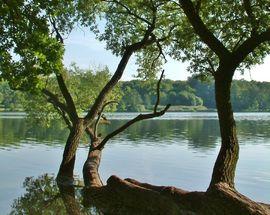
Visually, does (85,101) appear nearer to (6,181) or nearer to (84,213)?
(6,181)

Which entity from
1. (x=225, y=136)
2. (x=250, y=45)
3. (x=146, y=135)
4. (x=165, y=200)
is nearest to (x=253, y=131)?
(x=146, y=135)

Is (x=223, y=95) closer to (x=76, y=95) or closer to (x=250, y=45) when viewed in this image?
(x=250, y=45)

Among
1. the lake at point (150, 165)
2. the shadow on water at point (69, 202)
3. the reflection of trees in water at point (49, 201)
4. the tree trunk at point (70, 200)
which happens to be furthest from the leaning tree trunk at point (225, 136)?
the lake at point (150, 165)

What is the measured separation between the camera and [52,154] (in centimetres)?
4053

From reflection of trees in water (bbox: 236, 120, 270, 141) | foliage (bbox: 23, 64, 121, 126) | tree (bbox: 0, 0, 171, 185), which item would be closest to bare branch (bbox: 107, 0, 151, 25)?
tree (bbox: 0, 0, 171, 185)

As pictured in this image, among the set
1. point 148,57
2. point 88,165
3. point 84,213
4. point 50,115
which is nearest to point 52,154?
point 50,115

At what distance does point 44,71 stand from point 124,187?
4508 mm

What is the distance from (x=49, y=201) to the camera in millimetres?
18234

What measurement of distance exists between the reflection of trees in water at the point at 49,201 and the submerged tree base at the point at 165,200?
63cm

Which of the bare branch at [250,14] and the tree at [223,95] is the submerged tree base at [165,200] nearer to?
the tree at [223,95]

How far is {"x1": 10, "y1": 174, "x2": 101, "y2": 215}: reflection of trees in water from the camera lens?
16.3 m

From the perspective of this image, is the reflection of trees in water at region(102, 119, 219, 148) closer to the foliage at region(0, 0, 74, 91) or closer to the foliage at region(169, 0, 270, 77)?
the foliage at region(169, 0, 270, 77)

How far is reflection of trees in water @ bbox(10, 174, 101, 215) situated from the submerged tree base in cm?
63

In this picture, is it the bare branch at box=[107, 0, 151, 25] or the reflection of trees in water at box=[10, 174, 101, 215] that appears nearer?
the reflection of trees in water at box=[10, 174, 101, 215]
